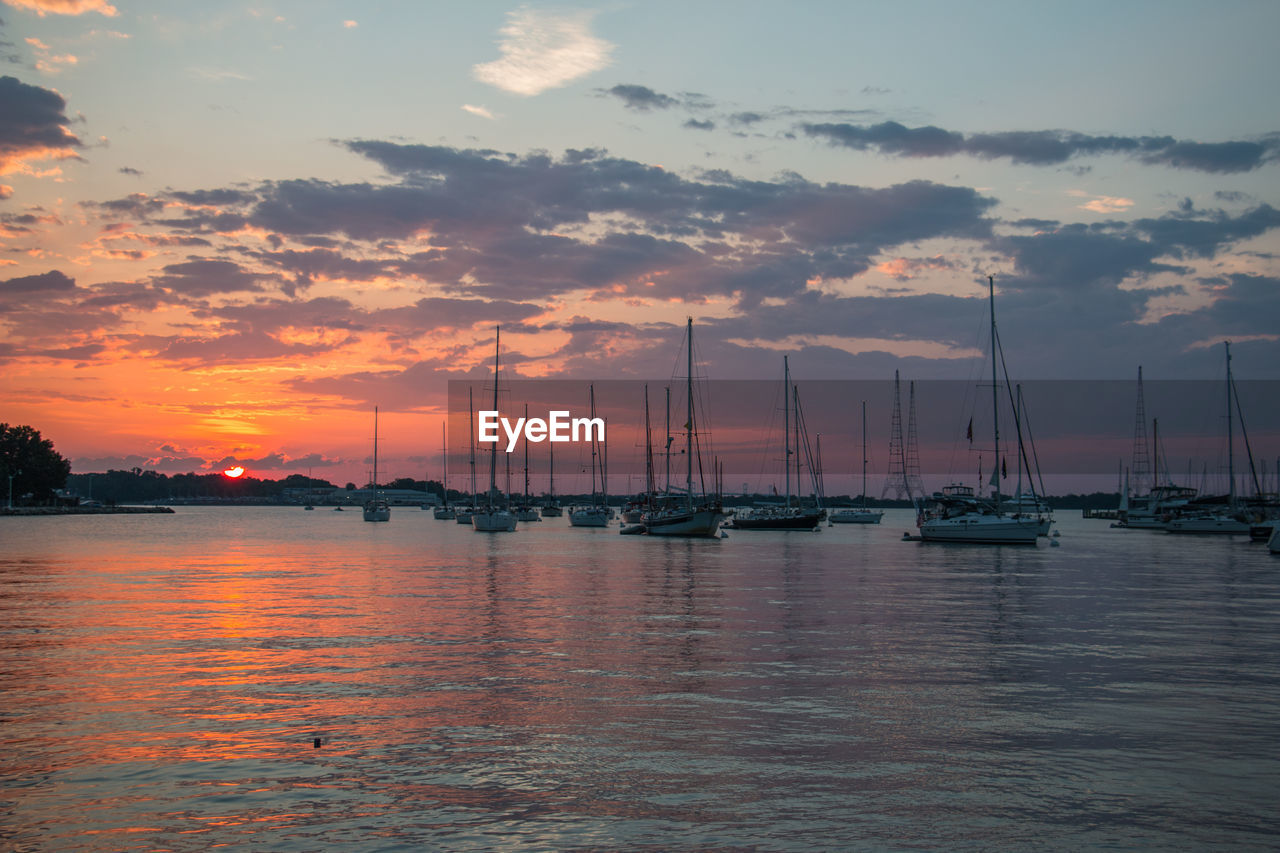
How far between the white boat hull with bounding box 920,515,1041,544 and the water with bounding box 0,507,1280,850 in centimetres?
4443

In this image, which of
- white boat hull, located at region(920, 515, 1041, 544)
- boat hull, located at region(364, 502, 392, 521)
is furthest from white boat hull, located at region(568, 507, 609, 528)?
white boat hull, located at region(920, 515, 1041, 544)

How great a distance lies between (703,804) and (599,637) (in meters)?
16.7

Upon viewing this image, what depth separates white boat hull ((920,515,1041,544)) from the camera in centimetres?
8575

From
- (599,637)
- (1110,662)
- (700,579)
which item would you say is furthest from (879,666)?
(700,579)

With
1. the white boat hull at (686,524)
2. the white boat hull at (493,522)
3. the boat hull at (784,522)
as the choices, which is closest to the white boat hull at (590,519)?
the white boat hull at (493,522)

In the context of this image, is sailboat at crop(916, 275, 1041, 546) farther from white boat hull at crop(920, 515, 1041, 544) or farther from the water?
the water

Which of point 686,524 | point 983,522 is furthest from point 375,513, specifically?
point 983,522

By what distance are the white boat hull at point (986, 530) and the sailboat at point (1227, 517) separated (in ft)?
144

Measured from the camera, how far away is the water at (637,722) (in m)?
12.8

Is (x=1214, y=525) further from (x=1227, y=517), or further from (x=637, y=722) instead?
(x=637, y=722)

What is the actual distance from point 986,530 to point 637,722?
245 feet

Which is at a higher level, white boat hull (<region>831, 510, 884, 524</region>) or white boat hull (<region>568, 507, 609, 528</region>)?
white boat hull (<region>568, 507, 609, 528</region>)

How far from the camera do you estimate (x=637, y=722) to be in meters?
18.4

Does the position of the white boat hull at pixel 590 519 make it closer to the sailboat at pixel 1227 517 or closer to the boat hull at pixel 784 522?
the boat hull at pixel 784 522
